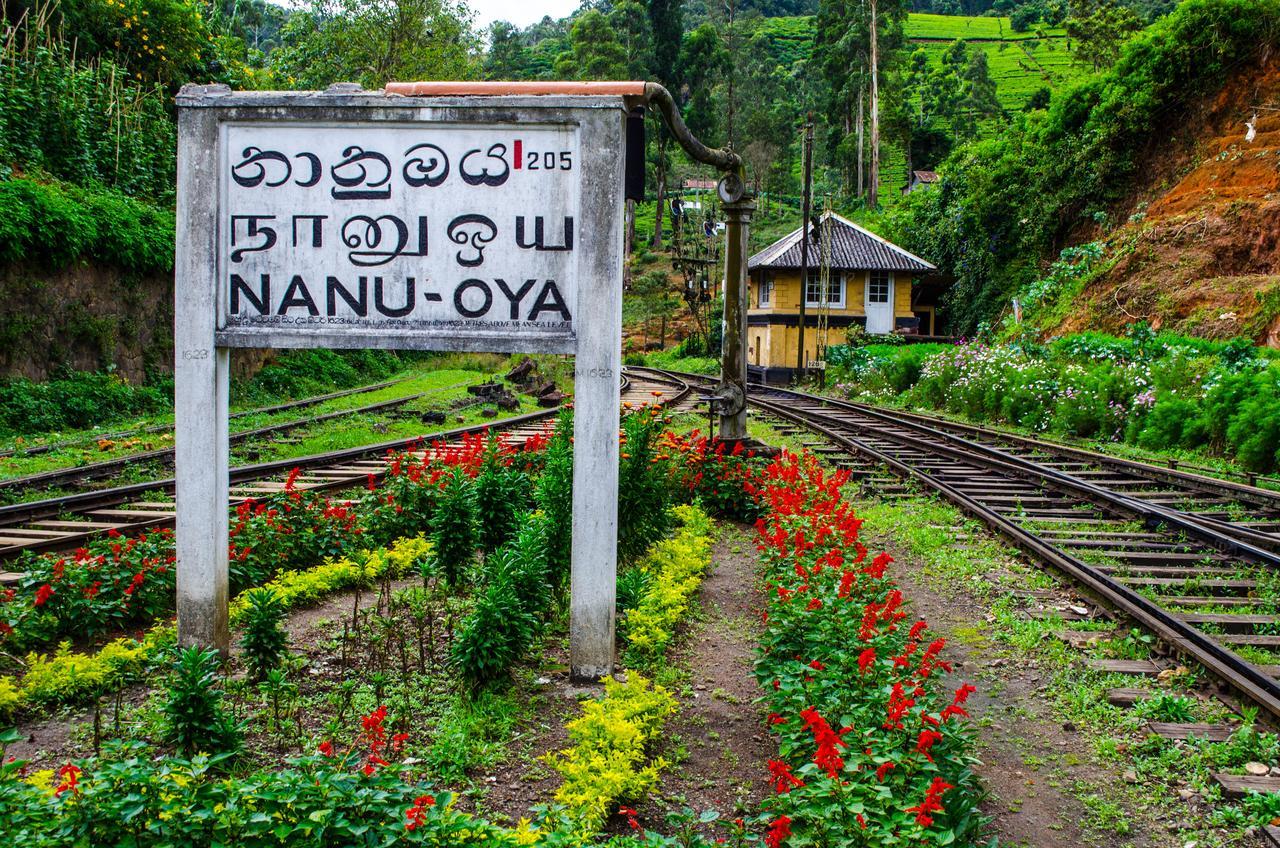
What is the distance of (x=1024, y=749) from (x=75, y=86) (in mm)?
22736

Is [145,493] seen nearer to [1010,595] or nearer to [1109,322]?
[1010,595]

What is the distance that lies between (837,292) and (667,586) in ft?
128

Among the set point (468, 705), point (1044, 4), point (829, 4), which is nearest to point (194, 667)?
point (468, 705)

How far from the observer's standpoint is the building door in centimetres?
4431

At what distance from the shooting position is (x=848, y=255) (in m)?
44.1

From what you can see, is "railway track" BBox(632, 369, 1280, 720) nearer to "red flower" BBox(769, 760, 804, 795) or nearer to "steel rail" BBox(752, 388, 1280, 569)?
"steel rail" BBox(752, 388, 1280, 569)

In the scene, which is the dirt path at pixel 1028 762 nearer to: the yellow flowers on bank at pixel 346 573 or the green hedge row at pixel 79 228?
the yellow flowers on bank at pixel 346 573

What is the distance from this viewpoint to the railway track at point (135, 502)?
822 centimetres

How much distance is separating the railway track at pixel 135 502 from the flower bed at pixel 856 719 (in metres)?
5.17

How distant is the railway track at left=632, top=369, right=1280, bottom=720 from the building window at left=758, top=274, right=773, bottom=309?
27.6 m

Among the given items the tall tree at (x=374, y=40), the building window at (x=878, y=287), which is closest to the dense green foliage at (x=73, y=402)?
the tall tree at (x=374, y=40)

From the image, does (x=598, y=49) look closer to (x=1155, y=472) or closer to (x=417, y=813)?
(x=1155, y=472)

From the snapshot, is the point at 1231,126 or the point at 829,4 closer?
the point at 1231,126

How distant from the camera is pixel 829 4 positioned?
71250mm
